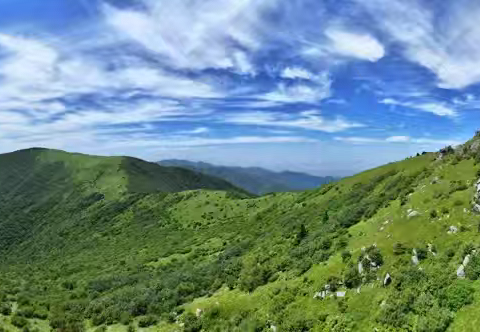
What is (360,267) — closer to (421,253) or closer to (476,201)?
(421,253)

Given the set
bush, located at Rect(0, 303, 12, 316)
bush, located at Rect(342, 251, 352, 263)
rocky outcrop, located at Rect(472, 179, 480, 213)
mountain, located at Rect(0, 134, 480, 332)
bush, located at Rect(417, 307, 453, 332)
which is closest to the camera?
bush, located at Rect(417, 307, 453, 332)

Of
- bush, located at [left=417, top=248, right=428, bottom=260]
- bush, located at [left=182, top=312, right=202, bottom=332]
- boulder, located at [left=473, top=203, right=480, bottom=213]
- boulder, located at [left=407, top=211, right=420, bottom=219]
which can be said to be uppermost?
boulder, located at [left=473, top=203, right=480, bottom=213]

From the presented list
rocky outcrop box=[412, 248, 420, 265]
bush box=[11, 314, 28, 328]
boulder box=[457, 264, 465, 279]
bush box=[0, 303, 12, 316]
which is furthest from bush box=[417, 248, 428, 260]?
bush box=[0, 303, 12, 316]

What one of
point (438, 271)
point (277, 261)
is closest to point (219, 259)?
point (277, 261)

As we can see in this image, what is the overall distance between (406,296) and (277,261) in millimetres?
23971

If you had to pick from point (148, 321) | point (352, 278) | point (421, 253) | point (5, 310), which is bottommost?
point (148, 321)

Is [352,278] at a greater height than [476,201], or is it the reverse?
[476,201]

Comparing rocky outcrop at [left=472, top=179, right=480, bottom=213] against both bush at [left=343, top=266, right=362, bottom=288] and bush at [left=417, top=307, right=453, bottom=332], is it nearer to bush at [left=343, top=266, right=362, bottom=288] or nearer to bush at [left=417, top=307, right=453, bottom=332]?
bush at [left=343, top=266, right=362, bottom=288]

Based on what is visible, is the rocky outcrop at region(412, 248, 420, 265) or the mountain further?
the rocky outcrop at region(412, 248, 420, 265)

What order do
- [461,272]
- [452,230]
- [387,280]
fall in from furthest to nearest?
[452,230], [387,280], [461,272]

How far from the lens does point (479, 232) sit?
3566 cm

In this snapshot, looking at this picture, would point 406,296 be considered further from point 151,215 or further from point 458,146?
Result: point 151,215

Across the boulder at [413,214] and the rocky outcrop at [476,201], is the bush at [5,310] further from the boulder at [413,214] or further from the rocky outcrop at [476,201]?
the rocky outcrop at [476,201]

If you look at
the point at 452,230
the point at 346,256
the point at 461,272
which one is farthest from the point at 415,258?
the point at 346,256
